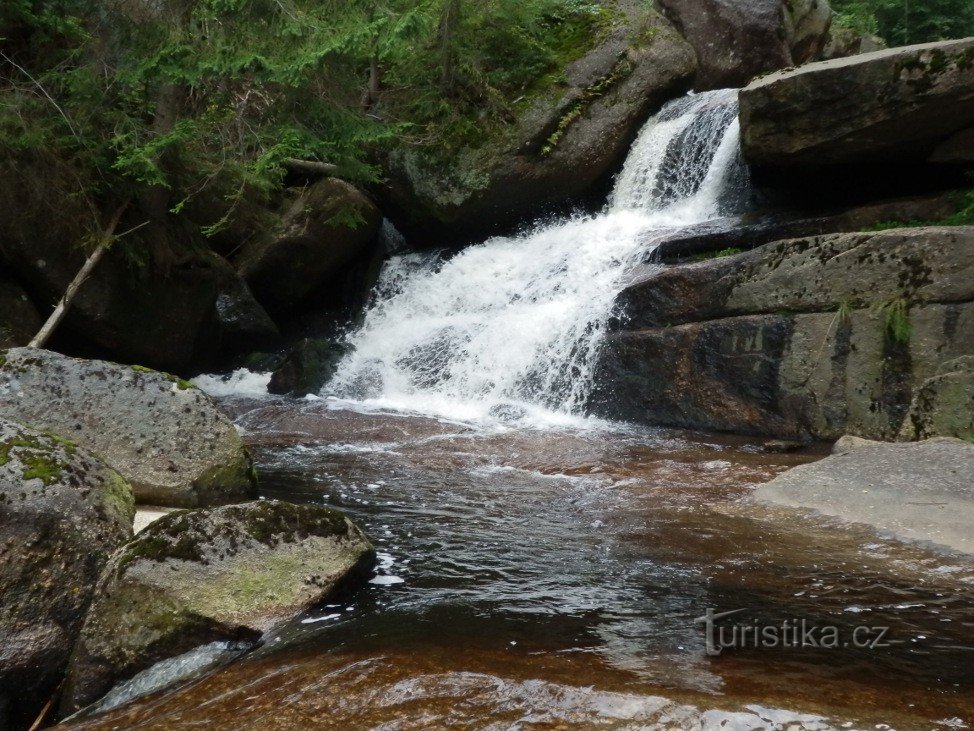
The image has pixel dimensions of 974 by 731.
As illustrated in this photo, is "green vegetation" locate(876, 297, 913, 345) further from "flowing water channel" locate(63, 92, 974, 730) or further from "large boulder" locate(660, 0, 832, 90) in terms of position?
"large boulder" locate(660, 0, 832, 90)

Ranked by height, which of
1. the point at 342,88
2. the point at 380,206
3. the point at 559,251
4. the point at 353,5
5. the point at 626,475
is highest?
the point at 353,5

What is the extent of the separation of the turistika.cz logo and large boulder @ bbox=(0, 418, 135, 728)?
3.02 m

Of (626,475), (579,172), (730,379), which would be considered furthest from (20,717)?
(579,172)

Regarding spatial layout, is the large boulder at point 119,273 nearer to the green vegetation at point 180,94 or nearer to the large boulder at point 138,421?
the green vegetation at point 180,94

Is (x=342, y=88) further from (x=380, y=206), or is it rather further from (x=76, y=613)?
(x=76, y=613)

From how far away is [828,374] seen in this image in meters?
8.52

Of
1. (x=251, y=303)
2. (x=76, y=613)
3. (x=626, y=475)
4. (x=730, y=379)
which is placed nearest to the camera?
(x=76, y=613)

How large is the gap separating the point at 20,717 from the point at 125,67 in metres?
8.22

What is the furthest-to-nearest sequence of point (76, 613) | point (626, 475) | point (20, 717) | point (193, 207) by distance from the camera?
point (193, 207) → point (626, 475) → point (76, 613) → point (20, 717)

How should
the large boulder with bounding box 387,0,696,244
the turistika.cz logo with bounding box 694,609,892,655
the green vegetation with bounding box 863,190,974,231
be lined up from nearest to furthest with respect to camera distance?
the turistika.cz logo with bounding box 694,609,892,655, the green vegetation with bounding box 863,190,974,231, the large boulder with bounding box 387,0,696,244

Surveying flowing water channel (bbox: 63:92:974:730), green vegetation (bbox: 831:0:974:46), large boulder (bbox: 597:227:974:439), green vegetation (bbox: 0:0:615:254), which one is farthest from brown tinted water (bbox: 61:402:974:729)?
green vegetation (bbox: 831:0:974:46)

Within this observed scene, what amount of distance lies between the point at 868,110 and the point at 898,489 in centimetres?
577

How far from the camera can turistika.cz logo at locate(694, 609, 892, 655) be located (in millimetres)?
3477

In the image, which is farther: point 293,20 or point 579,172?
point 579,172
